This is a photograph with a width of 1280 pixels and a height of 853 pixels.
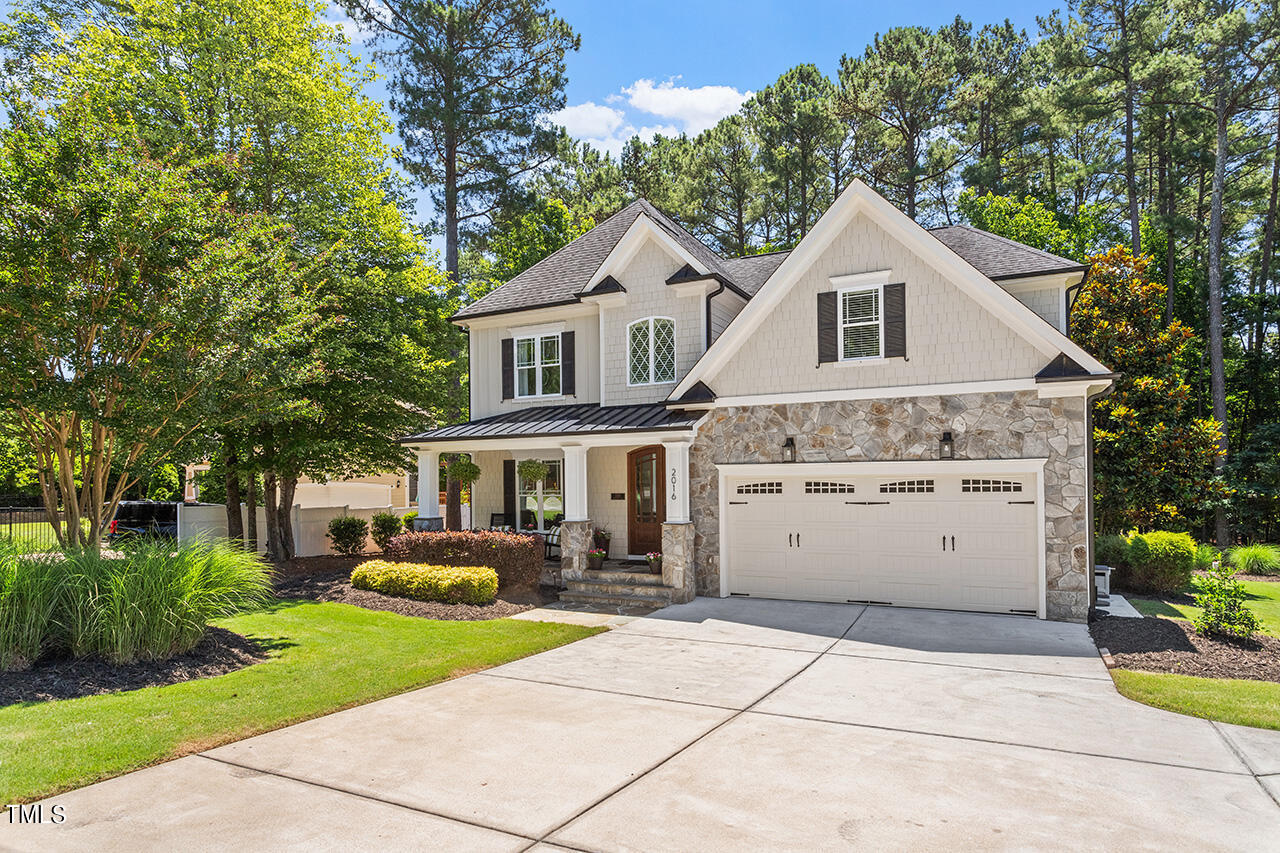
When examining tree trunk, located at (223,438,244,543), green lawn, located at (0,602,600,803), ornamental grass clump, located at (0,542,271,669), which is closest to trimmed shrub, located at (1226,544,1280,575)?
green lawn, located at (0,602,600,803)

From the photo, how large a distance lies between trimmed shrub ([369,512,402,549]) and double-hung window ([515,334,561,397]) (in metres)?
6.28

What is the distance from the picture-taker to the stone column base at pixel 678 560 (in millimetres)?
12258

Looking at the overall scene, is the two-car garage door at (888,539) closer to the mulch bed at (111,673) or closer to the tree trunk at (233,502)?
the mulch bed at (111,673)

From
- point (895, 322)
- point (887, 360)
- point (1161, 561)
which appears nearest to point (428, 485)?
point (887, 360)

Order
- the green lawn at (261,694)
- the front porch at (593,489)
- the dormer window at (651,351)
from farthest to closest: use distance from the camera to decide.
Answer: the dormer window at (651,351) → the front porch at (593,489) → the green lawn at (261,694)

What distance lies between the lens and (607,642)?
960 cm

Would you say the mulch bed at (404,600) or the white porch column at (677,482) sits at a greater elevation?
the white porch column at (677,482)

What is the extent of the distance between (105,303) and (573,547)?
7793mm

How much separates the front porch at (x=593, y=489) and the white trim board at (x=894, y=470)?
2.01 ft

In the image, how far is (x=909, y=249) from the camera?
11.5 metres

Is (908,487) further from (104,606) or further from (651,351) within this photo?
(104,606)

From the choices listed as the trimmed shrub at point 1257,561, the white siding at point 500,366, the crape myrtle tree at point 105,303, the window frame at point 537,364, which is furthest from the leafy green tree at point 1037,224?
the crape myrtle tree at point 105,303

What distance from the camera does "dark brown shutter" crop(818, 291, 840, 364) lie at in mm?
11953

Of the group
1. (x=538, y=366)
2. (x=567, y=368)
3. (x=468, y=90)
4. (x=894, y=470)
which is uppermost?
(x=468, y=90)
